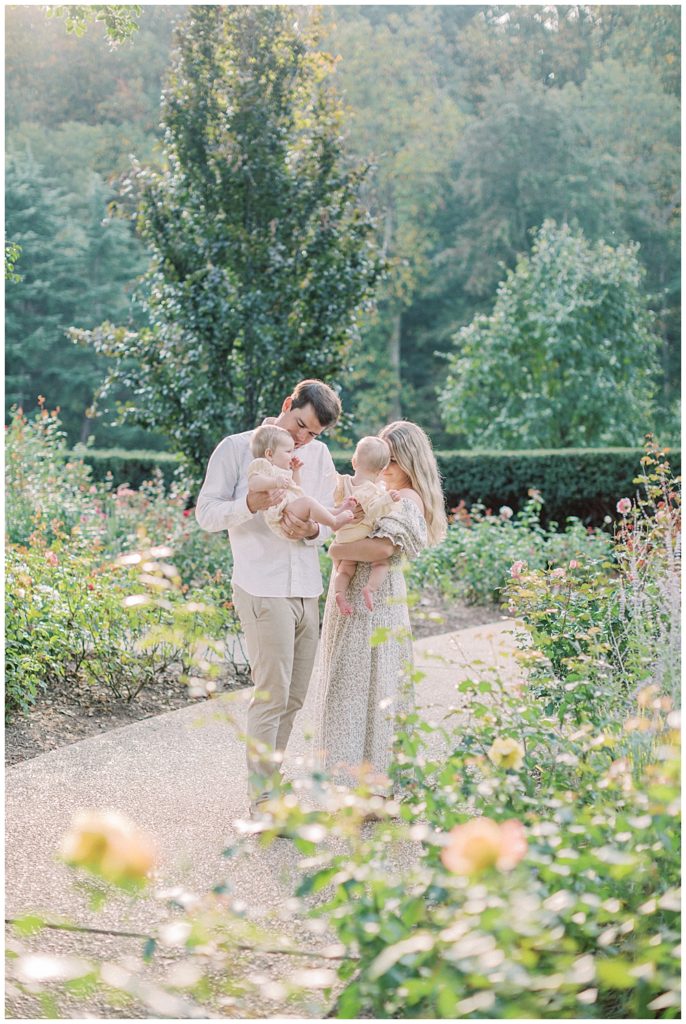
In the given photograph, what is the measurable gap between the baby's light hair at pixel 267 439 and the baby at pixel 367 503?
256 mm

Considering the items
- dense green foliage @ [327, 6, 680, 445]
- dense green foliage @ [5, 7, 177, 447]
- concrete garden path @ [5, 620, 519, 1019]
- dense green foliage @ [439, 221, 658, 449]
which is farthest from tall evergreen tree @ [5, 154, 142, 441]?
concrete garden path @ [5, 620, 519, 1019]

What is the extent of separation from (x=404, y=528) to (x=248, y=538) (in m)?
0.53

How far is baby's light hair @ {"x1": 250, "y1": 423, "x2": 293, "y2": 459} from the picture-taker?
3.30 m

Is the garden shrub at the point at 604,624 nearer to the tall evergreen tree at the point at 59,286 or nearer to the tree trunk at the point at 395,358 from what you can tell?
the tall evergreen tree at the point at 59,286

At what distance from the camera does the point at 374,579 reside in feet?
11.3

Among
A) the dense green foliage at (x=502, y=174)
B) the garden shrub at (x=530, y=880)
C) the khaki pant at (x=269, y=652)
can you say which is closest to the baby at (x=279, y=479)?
the khaki pant at (x=269, y=652)

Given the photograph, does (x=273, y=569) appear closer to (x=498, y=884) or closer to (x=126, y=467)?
(x=498, y=884)

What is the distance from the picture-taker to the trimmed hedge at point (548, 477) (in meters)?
11.9

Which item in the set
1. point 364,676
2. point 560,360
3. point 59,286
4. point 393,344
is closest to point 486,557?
point 364,676

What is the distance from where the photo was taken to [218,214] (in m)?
7.67

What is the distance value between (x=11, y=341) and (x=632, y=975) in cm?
2384

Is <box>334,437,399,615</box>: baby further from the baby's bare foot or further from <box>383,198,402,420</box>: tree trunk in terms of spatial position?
<box>383,198,402,420</box>: tree trunk

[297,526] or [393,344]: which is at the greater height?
[393,344]

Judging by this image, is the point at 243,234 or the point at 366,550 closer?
the point at 366,550
